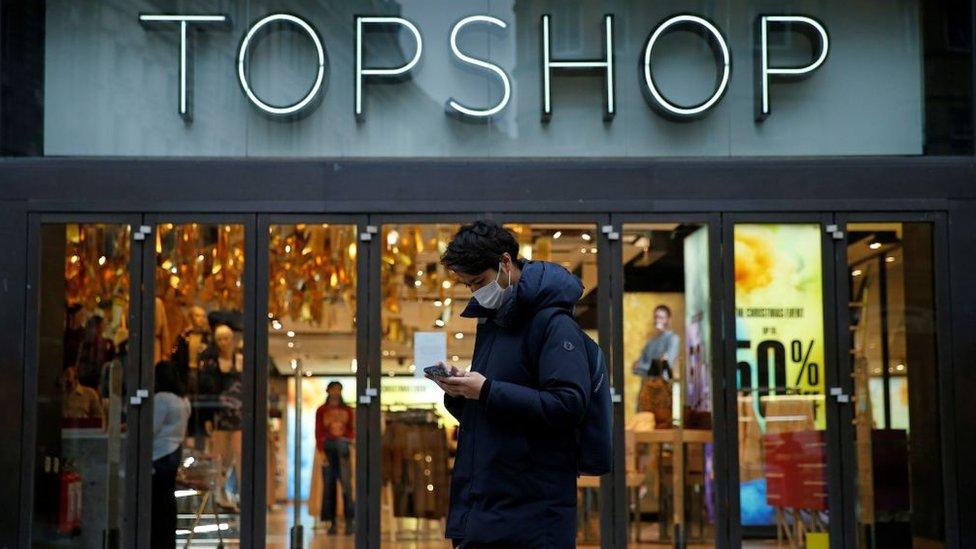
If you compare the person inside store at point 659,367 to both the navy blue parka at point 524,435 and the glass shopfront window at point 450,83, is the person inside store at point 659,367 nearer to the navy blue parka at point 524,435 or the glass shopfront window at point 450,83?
the glass shopfront window at point 450,83

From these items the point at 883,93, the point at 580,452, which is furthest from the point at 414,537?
the point at 580,452

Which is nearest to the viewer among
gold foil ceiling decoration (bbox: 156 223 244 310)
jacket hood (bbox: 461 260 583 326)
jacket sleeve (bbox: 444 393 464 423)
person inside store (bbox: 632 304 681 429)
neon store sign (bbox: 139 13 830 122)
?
jacket hood (bbox: 461 260 583 326)

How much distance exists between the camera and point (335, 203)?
31.9 feet

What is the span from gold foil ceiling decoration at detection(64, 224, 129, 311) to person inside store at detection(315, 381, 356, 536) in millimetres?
1471

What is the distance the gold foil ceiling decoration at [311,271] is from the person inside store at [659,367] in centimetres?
195

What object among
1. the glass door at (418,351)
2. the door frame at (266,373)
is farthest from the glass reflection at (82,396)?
the glass door at (418,351)

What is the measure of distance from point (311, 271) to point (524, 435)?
5.31m

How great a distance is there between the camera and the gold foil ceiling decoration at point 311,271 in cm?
961

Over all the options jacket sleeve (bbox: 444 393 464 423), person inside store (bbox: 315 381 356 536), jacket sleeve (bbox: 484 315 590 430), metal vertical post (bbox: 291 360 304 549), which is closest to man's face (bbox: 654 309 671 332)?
person inside store (bbox: 315 381 356 536)

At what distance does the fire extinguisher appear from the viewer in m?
9.48

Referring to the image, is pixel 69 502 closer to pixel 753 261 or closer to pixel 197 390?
pixel 197 390

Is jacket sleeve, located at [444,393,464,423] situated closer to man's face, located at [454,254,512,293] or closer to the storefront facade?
man's face, located at [454,254,512,293]

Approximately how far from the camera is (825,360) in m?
9.71

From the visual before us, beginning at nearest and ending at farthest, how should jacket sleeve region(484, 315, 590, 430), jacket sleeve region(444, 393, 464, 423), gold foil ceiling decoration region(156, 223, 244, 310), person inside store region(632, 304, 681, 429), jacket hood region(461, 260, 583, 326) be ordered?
jacket sleeve region(484, 315, 590, 430) → jacket hood region(461, 260, 583, 326) → jacket sleeve region(444, 393, 464, 423) → gold foil ceiling decoration region(156, 223, 244, 310) → person inside store region(632, 304, 681, 429)
